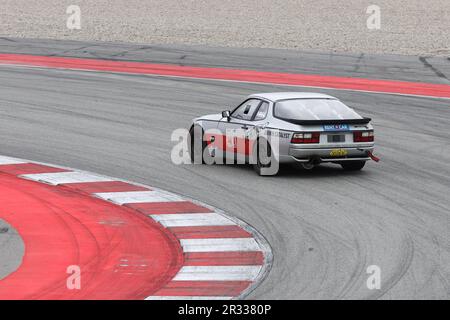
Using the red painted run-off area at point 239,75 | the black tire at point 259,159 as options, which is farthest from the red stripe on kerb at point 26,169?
the red painted run-off area at point 239,75

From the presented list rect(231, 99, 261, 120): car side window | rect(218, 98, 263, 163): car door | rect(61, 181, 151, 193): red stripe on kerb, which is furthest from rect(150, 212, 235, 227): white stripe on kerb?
rect(231, 99, 261, 120): car side window

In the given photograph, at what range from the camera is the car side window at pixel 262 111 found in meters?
18.7

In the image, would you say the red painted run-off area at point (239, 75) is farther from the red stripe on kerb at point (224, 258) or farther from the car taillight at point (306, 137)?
the red stripe on kerb at point (224, 258)

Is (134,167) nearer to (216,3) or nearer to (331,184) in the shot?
(331,184)

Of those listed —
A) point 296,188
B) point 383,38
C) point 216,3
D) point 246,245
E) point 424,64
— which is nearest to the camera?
point 246,245

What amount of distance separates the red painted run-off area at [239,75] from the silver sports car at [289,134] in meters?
9.84

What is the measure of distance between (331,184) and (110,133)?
6418 millimetres

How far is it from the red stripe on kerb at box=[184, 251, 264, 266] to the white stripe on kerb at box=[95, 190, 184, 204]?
10.3 ft

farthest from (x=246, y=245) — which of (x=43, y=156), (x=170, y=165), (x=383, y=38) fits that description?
(x=383, y=38)

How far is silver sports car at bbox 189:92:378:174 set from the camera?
1778cm

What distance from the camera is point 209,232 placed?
14.7 metres

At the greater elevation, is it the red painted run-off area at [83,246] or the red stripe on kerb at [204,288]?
the red painted run-off area at [83,246]

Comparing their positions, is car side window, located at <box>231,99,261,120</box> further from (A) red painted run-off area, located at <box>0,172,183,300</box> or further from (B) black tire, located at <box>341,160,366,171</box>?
(A) red painted run-off area, located at <box>0,172,183,300</box>

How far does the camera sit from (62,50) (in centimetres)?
3622
